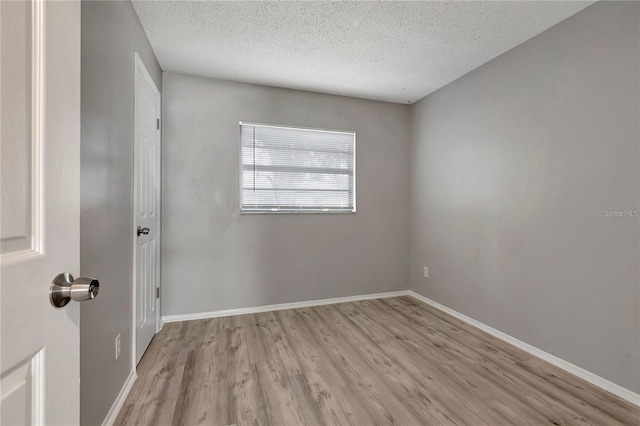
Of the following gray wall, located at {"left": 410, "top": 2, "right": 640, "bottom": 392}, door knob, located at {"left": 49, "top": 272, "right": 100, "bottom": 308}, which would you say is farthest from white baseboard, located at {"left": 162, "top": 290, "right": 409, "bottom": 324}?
door knob, located at {"left": 49, "top": 272, "right": 100, "bottom": 308}

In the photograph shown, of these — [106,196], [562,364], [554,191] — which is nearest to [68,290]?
[106,196]

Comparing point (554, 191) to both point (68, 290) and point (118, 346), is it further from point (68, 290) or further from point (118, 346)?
point (118, 346)

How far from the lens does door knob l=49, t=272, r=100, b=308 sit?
1.77ft

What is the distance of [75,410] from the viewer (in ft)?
2.08

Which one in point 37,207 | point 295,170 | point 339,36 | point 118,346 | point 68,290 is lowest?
point 118,346

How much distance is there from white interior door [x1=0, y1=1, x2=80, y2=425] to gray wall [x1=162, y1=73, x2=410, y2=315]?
243 centimetres

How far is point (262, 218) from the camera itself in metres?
3.17

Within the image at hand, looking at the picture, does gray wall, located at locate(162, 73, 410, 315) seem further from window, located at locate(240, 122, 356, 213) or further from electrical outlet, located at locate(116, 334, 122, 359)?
electrical outlet, located at locate(116, 334, 122, 359)

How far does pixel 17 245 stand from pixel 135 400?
1.74m

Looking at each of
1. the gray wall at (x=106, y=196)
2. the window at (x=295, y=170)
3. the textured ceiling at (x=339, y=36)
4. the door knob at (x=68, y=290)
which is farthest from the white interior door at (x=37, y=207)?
the window at (x=295, y=170)

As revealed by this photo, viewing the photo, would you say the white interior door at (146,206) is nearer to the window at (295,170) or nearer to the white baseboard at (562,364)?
the window at (295,170)

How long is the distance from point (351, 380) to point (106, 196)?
6.15 ft

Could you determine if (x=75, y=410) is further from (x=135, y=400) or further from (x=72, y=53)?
(x=135, y=400)

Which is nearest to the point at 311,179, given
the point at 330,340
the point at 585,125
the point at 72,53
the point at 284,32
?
the point at 284,32
